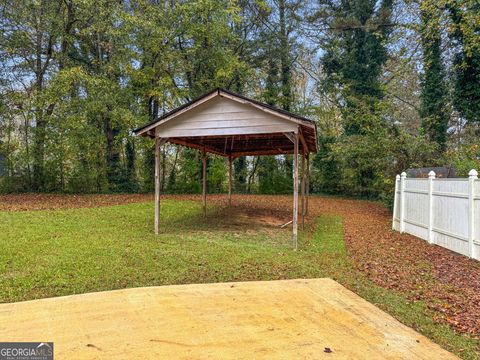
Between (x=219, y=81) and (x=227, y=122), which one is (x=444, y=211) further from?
(x=219, y=81)

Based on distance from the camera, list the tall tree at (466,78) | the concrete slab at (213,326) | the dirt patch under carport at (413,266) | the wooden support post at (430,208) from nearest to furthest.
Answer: the concrete slab at (213,326), the dirt patch under carport at (413,266), the wooden support post at (430,208), the tall tree at (466,78)

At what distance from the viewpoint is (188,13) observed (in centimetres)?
1412

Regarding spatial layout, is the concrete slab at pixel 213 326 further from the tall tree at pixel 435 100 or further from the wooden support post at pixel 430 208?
the tall tree at pixel 435 100

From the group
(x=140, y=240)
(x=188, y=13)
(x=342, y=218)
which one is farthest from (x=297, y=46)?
(x=140, y=240)

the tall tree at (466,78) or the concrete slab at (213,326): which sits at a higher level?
the tall tree at (466,78)

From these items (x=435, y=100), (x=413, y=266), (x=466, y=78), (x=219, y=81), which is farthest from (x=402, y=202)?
(x=219, y=81)

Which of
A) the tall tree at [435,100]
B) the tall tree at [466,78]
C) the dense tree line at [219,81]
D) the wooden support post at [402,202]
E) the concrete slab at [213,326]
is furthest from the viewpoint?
the tall tree at [435,100]

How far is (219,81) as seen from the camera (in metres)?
16.3

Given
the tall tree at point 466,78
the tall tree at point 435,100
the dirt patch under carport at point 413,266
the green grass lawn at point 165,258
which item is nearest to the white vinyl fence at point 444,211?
the dirt patch under carport at point 413,266

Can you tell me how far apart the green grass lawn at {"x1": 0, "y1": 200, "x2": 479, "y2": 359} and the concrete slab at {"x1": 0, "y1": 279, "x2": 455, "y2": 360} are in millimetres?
387

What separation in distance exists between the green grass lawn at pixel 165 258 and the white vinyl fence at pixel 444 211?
5.96ft

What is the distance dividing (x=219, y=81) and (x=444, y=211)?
12.2 metres

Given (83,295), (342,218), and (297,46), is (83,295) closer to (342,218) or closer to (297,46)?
(342,218)

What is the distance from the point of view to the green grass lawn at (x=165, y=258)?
3928mm
